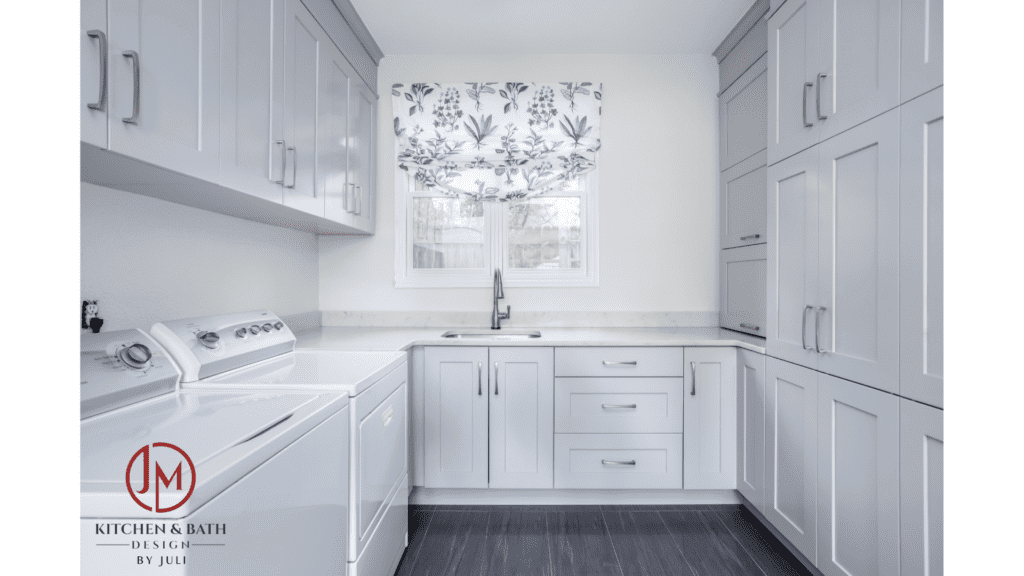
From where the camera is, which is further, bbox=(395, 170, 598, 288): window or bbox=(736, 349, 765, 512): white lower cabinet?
bbox=(395, 170, 598, 288): window

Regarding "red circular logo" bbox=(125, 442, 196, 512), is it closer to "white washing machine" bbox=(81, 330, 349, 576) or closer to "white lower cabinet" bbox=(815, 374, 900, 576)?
"white washing machine" bbox=(81, 330, 349, 576)

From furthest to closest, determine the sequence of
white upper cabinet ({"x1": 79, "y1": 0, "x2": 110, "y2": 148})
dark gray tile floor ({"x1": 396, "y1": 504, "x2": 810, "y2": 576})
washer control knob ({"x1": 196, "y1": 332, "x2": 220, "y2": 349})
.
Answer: dark gray tile floor ({"x1": 396, "y1": 504, "x2": 810, "y2": 576}) → washer control knob ({"x1": 196, "y1": 332, "x2": 220, "y2": 349}) → white upper cabinet ({"x1": 79, "y1": 0, "x2": 110, "y2": 148})

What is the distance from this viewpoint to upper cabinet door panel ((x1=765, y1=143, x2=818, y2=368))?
1623mm

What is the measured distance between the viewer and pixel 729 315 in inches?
103

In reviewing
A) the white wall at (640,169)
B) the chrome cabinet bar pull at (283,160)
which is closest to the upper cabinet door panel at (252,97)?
the chrome cabinet bar pull at (283,160)

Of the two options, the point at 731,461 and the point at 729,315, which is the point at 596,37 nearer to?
the point at 729,315

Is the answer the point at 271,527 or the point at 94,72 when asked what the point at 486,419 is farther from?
the point at 94,72

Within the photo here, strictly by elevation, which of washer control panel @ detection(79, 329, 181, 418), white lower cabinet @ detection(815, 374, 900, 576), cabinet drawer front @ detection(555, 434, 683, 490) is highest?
washer control panel @ detection(79, 329, 181, 418)

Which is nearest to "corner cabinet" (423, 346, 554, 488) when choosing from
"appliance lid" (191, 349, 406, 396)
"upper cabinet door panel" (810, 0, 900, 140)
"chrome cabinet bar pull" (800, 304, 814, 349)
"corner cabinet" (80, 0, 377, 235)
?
"appliance lid" (191, 349, 406, 396)

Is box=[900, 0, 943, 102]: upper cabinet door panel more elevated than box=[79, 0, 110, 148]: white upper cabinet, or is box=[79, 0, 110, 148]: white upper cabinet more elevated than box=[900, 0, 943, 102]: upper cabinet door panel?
box=[900, 0, 943, 102]: upper cabinet door panel

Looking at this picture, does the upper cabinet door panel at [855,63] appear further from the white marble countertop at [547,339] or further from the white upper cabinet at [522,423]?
the white upper cabinet at [522,423]

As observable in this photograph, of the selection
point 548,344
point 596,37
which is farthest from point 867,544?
point 596,37

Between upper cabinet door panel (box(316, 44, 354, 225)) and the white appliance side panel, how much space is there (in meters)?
1.18

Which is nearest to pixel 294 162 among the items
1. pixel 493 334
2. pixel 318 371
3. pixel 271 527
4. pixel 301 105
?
pixel 301 105
